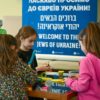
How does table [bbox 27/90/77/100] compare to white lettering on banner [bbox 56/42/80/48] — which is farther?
white lettering on banner [bbox 56/42/80/48]

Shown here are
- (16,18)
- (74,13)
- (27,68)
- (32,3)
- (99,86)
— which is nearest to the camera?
(99,86)

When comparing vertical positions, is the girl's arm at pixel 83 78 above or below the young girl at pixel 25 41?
below

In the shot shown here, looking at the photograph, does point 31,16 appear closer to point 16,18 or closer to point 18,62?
point 16,18

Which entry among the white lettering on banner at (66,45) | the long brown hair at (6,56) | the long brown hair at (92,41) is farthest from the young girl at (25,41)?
the white lettering on banner at (66,45)

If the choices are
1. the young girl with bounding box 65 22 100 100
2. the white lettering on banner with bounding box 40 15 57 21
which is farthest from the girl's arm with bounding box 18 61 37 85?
the white lettering on banner with bounding box 40 15 57 21

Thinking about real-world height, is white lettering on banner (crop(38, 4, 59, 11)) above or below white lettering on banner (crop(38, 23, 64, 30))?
above

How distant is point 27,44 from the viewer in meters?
2.61

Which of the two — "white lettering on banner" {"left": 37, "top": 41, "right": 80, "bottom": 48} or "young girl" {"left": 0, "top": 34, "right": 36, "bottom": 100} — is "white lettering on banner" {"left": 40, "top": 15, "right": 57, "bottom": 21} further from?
"young girl" {"left": 0, "top": 34, "right": 36, "bottom": 100}

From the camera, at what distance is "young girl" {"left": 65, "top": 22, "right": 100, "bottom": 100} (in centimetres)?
196

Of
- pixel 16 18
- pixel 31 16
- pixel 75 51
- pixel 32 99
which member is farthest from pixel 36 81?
pixel 16 18

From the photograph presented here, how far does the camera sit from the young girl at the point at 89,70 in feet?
6.44

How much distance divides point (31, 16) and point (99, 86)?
1857 millimetres

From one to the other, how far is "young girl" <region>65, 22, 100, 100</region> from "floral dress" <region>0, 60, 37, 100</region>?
0.32 m

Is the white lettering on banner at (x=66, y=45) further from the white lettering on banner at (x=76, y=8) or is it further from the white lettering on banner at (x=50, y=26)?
the white lettering on banner at (x=76, y=8)
